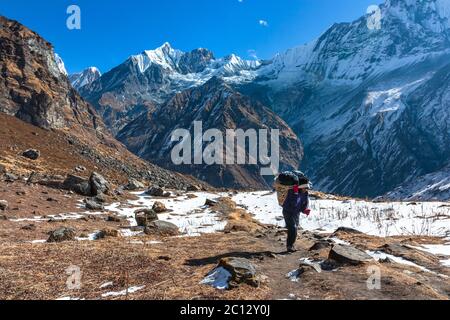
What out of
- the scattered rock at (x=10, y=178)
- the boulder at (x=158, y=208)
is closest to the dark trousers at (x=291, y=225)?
the boulder at (x=158, y=208)

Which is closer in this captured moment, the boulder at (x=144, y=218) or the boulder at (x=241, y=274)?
the boulder at (x=241, y=274)

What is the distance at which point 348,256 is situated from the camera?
11.0 m

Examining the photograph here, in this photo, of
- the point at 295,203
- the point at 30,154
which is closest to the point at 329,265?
the point at 295,203

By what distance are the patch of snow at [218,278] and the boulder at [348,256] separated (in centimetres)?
338

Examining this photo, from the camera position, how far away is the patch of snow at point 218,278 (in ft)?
29.8

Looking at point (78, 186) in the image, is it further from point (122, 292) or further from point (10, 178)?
point (122, 292)

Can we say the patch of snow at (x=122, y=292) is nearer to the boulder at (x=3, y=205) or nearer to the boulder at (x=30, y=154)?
the boulder at (x=3, y=205)

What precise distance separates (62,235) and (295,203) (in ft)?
29.2

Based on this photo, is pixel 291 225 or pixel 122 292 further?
pixel 291 225

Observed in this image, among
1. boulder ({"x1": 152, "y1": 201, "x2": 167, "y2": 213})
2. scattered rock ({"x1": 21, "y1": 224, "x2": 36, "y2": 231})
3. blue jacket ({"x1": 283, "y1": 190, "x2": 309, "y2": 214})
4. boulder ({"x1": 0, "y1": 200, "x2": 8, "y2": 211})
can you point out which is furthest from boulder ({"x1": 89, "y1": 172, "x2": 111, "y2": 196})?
blue jacket ({"x1": 283, "y1": 190, "x2": 309, "y2": 214})

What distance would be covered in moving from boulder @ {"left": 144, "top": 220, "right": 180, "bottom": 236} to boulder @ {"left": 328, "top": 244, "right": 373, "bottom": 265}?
8.81 metres

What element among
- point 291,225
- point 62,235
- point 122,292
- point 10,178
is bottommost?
point 122,292
